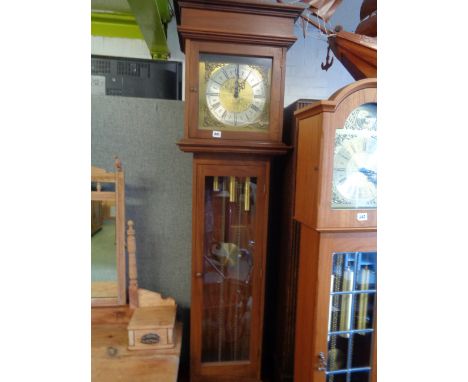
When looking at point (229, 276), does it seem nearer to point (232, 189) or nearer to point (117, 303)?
point (232, 189)

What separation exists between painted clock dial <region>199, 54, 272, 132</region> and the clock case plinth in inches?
0.9

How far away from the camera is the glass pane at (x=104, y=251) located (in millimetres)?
1168

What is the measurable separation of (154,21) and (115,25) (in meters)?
0.53

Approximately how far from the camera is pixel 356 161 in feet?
2.97

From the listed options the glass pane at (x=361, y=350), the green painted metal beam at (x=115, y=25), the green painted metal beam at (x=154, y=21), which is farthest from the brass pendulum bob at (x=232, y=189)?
the green painted metal beam at (x=115, y=25)

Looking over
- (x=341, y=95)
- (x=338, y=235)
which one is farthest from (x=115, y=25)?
(x=338, y=235)

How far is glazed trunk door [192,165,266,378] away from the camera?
3.87 feet

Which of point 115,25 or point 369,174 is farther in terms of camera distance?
point 115,25

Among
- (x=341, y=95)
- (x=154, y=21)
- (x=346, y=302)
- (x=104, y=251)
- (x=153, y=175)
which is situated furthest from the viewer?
(x=154, y=21)

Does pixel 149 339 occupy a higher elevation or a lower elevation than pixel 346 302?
lower

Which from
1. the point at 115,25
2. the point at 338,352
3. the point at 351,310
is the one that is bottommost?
the point at 338,352

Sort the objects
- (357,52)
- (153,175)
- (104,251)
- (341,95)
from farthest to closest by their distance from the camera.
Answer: (153,175) < (104,251) < (357,52) < (341,95)
